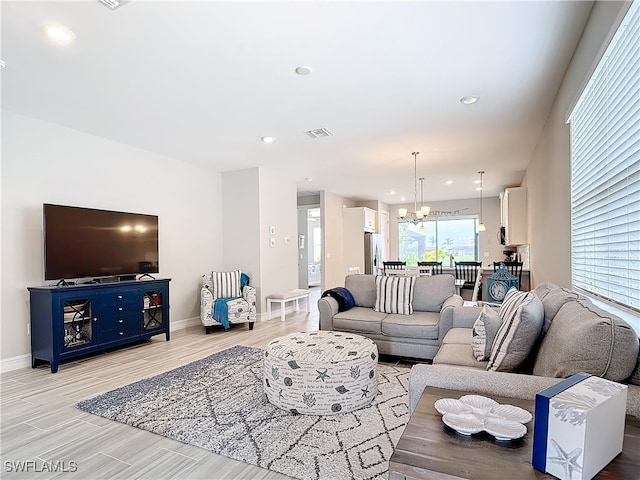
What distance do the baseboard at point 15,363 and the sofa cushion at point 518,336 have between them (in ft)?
14.6

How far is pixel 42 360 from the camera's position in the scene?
147 inches

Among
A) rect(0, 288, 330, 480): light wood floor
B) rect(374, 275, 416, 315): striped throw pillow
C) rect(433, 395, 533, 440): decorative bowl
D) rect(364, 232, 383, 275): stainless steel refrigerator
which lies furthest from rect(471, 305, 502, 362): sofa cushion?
rect(364, 232, 383, 275): stainless steel refrigerator

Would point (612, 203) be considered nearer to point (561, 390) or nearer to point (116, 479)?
point (561, 390)

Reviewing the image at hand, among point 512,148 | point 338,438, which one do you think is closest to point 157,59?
point 338,438

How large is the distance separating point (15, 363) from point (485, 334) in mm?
4469

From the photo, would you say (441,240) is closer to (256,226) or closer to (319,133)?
(256,226)

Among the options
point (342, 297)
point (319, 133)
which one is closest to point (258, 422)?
point (342, 297)

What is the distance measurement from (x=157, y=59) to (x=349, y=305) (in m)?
3.13

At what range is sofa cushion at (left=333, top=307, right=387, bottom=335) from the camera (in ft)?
12.5

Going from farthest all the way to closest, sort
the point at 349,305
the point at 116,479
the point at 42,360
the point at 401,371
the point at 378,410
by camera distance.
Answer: the point at 349,305 < the point at 42,360 < the point at 401,371 < the point at 378,410 < the point at 116,479

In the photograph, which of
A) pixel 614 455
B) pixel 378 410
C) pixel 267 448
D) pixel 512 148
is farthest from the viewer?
pixel 512 148

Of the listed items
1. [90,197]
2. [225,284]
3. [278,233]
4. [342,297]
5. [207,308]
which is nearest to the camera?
[342,297]

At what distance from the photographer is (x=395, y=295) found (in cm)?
411

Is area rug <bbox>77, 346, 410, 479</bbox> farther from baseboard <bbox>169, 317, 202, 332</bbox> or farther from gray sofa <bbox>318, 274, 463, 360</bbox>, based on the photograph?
baseboard <bbox>169, 317, 202, 332</bbox>
